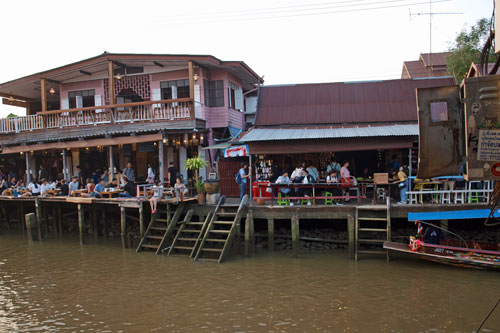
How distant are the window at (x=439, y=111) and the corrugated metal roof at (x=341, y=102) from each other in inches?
469

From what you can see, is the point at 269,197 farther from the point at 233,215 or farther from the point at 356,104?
the point at 356,104

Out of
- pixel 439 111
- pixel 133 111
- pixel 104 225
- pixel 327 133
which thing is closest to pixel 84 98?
pixel 133 111

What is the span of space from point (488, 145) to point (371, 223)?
924cm

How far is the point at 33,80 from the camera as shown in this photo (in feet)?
70.1

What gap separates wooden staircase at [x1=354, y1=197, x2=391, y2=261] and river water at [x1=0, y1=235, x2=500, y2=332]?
0.59 meters

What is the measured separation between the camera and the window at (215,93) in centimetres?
1981

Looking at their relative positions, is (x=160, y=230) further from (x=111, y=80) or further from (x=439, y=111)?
(x=439, y=111)

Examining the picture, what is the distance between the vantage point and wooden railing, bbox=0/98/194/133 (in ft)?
59.3

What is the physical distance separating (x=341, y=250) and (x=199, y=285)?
5.29 m

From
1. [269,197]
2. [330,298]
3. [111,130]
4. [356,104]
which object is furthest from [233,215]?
[111,130]

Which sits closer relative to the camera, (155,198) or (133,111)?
(155,198)

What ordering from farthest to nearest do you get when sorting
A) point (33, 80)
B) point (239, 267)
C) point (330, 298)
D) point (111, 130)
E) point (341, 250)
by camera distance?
point (33, 80) < point (111, 130) < point (341, 250) < point (239, 267) < point (330, 298)

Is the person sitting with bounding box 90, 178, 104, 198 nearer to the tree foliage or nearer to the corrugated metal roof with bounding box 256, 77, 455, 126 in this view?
the corrugated metal roof with bounding box 256, 77, 455, 126

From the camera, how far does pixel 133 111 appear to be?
61.7 ft
